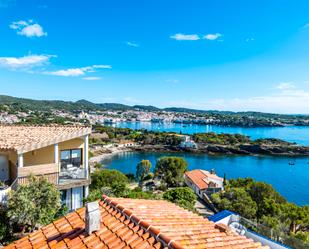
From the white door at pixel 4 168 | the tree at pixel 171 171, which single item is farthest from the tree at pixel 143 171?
the white door at pixel 4 168

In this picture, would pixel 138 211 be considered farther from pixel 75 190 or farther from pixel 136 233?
pixel 75 190

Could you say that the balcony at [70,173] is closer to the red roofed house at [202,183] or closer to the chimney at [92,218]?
the chimney at [92,218]

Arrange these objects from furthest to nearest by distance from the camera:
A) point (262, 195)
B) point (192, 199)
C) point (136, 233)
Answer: point (262, 195)
point (192, 199)
point (136, 233)

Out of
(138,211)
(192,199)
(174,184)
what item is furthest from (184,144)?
(138,211)

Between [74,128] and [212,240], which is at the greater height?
[74,128]

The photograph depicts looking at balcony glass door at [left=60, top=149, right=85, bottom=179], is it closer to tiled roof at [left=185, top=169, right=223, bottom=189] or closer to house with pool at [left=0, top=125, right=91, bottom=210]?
house with pool at [left=0, top=125, right=91, bottom=210]

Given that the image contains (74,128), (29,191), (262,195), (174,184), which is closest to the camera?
(29,191)

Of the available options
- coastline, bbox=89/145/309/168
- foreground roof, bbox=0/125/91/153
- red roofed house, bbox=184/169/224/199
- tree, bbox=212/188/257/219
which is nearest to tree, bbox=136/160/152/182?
red roofed house, bbox=184/169/224/199
